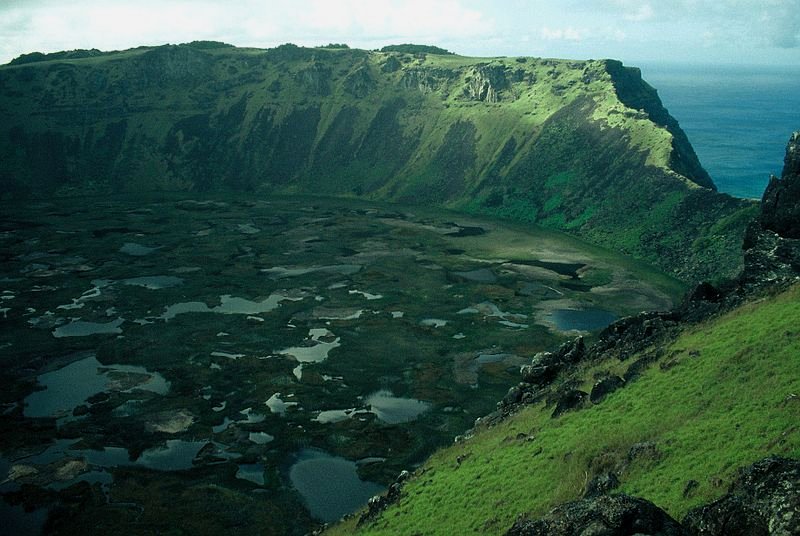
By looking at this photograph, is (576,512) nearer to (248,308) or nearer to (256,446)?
(256,446)

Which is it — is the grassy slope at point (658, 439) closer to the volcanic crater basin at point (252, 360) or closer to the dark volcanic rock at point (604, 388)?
the dark volcanic rock at point (604, 388)

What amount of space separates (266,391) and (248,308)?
1650 inches

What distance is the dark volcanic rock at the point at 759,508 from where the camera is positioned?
24797mm

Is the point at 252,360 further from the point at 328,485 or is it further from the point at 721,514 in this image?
the point at 721,514

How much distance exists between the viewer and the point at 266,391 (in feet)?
335

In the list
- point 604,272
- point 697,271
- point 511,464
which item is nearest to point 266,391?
point 511,464

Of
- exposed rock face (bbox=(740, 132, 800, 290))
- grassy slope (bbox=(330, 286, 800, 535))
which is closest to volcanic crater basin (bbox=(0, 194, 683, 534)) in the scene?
grassy slope (bbox=(330, 286, 800, 535))

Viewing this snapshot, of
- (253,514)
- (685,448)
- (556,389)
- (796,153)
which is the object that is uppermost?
(796,153)

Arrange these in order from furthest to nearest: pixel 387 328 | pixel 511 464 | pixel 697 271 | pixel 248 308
Answer: pixel 697 271 < pixel 248 308 < pixel 387 328 < pixel 511 464

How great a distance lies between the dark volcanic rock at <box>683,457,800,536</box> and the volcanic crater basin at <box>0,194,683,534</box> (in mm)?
50094

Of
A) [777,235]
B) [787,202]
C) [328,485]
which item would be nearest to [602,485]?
[328,485]

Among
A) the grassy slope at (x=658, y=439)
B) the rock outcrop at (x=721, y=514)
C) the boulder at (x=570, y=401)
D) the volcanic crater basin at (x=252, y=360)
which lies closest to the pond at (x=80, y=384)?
the volcanic crater basin at (x=252, y=360)

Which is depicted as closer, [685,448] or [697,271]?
[685,448]

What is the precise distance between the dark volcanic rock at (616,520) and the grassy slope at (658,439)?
7.44 meters
